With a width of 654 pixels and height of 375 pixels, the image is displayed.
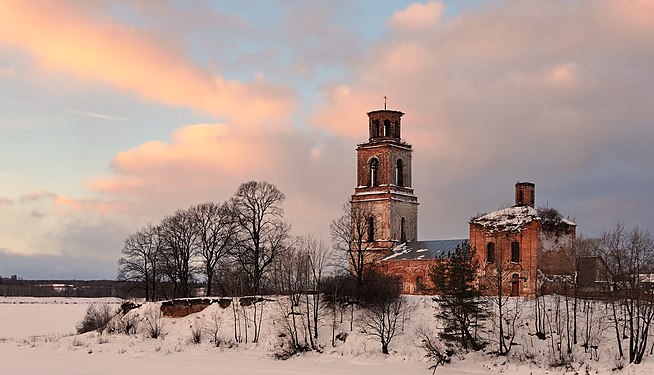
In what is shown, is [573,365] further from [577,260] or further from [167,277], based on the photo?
[167,277]

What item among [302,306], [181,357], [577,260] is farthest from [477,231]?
[181,357]

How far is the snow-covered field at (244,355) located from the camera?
34406 mm

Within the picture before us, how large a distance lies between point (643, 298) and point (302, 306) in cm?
1824

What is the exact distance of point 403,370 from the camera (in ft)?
117

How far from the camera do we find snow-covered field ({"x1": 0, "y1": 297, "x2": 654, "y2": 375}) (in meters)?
34.4

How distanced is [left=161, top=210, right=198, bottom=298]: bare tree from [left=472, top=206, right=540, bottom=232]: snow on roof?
21.5 metres

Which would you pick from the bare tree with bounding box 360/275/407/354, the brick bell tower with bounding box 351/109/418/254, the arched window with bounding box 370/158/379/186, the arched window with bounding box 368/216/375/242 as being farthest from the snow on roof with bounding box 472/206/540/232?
the arched window with bounding box 370/158/379/186

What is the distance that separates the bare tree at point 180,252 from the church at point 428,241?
40.3 feet

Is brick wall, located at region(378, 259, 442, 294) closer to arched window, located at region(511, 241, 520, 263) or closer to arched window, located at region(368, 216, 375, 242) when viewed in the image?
arched window, located at region(368, 216, 375, 242)

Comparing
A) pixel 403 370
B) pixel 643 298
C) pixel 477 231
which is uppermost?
pixel 477 231

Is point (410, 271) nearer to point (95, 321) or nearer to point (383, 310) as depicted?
point (383, 310)

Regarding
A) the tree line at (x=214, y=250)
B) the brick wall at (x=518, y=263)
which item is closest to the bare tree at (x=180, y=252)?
the tree line at (x=214, y=250)

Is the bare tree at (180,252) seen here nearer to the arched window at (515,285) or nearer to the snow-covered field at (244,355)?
the snow-covered field at (244,355)

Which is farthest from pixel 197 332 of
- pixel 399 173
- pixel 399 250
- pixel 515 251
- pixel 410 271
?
pixel 399 173
